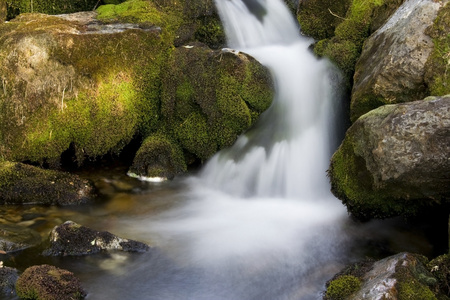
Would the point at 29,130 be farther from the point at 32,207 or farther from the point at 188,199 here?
the point at 188,199

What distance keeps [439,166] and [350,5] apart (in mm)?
4406

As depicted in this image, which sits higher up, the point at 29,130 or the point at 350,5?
the point at 350,5

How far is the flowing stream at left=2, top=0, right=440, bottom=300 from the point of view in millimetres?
4781

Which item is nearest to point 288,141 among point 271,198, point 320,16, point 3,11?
point 271,198

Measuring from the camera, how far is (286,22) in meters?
8.92

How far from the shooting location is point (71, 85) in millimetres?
6773

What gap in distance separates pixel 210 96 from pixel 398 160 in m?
3.41

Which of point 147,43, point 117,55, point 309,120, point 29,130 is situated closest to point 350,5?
point 309,120

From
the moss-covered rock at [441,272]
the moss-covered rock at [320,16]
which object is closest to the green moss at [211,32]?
the moss-covered rock at [320,16]

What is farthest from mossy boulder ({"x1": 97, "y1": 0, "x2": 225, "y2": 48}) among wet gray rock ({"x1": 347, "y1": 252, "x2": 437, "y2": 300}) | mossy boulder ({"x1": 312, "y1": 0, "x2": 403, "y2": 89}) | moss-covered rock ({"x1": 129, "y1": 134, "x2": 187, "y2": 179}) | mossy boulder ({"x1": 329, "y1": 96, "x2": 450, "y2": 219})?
wet gray rock ({"x1": 347, "y1": 252, "x2": 437, "y2": 300})

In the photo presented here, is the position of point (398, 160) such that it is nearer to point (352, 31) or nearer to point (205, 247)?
point (205, 247)

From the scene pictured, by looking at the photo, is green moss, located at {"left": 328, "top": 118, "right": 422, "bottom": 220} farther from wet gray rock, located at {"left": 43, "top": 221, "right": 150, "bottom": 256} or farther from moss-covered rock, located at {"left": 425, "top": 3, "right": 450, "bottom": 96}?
wet gray rock, located at {"left": 43, "top": 221, "right": 150, "bottom": 256}

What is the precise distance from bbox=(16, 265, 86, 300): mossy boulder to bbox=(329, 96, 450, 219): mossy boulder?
3108mm

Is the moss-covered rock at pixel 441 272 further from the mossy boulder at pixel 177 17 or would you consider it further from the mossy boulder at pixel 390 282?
the mossy boulder at pixel 177 17
